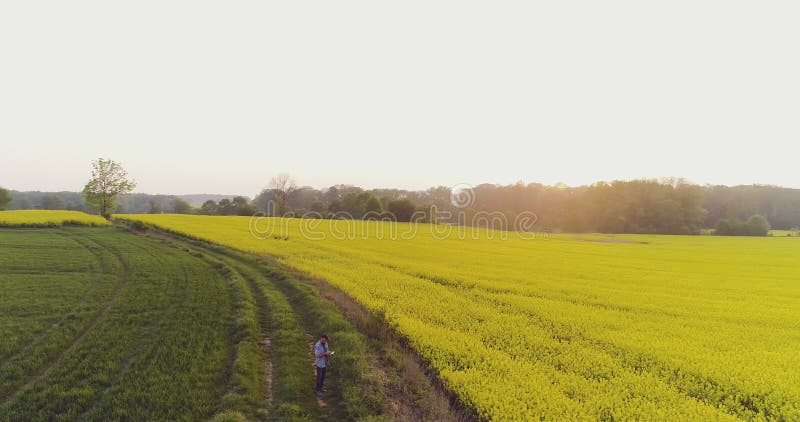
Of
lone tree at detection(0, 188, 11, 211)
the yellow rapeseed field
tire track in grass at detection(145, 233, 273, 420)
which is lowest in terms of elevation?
tire track in grass at detection(145, 233, 273, 420)

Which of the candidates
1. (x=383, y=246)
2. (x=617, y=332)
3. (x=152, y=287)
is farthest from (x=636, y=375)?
(x=383, y=246)

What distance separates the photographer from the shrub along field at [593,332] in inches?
307

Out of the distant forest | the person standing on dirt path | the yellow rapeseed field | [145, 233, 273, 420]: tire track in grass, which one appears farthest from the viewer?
the distant forest

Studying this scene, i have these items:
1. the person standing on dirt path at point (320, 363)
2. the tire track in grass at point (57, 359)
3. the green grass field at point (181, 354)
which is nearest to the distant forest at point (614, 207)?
the green grass field at point (181, 354)

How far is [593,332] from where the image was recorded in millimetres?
11781

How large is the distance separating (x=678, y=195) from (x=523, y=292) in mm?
72937

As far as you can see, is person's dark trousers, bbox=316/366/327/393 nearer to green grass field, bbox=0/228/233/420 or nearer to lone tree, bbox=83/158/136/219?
green grass field, bbox=0/228/233/420

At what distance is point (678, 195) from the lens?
70938 millimetres

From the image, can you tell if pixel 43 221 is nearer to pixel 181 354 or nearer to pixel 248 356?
pixel 181 354

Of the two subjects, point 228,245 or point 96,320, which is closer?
point 96,320

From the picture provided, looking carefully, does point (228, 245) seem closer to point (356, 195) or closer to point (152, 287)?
point (152, 287)

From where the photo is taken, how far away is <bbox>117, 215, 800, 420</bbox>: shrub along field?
307 inches

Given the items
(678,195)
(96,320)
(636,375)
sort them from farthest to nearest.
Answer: (678,195), (96,320), (636,375)

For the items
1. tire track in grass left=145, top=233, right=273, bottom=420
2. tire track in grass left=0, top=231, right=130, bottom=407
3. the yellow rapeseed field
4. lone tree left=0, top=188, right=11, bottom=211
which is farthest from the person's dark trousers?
lone tree left=0, top=188, right=11, bottom=211
